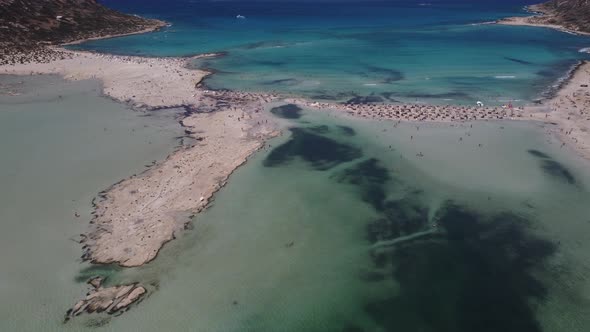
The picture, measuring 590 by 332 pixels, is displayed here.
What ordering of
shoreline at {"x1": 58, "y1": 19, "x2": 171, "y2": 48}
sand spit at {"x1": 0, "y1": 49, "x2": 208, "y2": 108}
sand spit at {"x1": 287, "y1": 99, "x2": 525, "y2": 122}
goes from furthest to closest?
shoreline at {"x1": 58, "y1": 19, "x2": 171, "y2": 48}, sand spit at {"x1": 0, "y1": 49, "x2": 208, "y2": 108}, sand spit at {"x1": 287, "y1": 99, "x2": 525, "y2": 122}

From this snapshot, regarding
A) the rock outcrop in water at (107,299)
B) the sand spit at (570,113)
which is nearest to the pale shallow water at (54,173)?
the rock outcrop in water at (107,299)

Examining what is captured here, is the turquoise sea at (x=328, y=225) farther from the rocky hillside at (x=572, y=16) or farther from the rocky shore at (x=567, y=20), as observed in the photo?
the rocky hillside at (x=572, y=16)

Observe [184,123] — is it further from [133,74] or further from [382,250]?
[382,250]

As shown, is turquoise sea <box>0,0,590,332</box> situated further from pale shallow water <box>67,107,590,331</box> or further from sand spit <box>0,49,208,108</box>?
sand spit <box>0,49,208,108</box>

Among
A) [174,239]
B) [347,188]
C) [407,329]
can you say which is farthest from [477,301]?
[174,239]

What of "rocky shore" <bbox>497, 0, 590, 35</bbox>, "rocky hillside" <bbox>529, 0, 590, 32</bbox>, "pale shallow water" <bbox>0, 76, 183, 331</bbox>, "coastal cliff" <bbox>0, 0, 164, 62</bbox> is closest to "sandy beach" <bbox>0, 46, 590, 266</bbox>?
"pale shallow water" <bbox>0, 76, 183, 331</bbox>

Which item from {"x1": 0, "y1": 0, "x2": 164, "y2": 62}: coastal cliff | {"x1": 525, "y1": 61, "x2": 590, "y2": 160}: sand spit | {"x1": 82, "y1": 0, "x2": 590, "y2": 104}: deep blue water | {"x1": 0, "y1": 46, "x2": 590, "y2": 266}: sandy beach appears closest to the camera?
{"x1": 0, "y1": 46, "x2": 590, "y2": 266}: sandy beach

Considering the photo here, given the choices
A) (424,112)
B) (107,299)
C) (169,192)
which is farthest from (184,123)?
(424,112)
